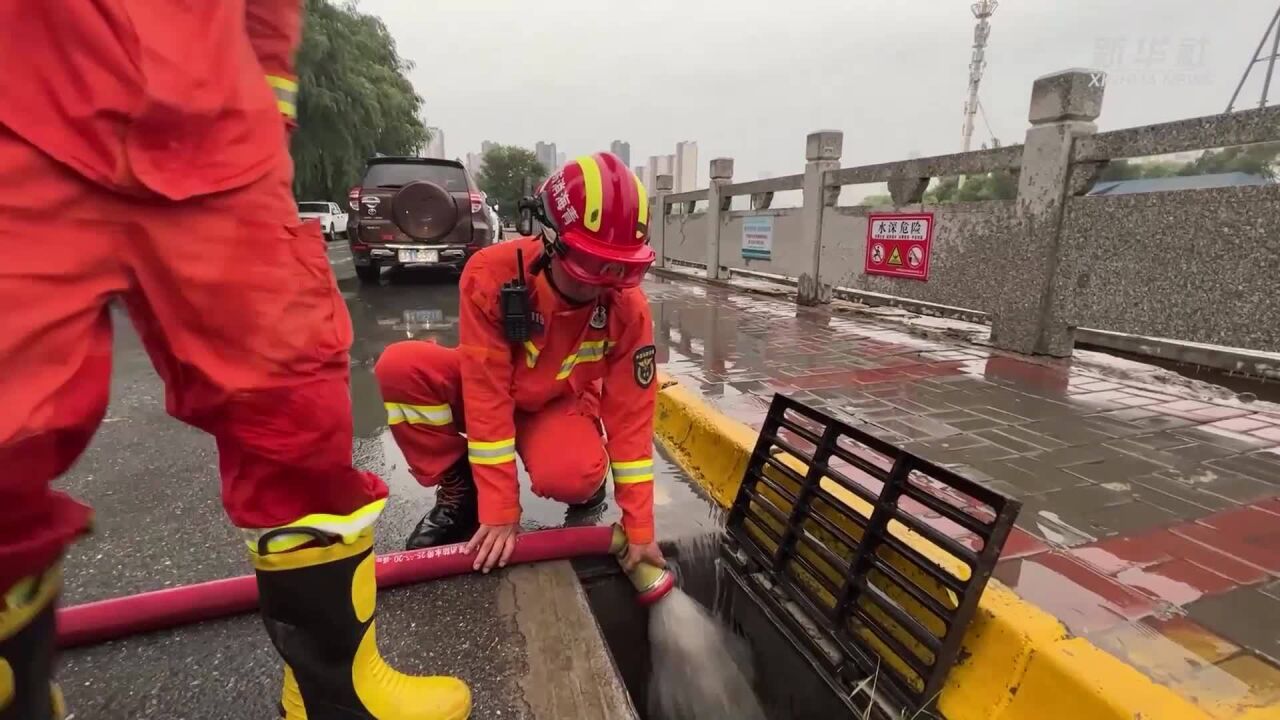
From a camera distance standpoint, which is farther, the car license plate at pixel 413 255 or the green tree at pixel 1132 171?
the car license plate at pixel 413 255

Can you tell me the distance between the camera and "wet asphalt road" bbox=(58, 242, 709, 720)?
56.2 inches

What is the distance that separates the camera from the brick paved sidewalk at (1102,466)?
1.62m

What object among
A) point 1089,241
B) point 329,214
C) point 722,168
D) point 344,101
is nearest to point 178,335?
point 1089,241

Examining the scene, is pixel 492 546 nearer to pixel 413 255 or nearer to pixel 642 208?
pixel 642 208

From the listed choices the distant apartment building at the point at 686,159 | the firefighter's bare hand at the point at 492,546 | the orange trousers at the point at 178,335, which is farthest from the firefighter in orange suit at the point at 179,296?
the distant apartment building at the point at 686,159

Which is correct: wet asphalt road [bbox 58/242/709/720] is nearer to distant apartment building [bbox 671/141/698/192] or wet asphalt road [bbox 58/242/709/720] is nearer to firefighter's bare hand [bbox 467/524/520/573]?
firefighter's bare hand [bbox 467/524/520/573]

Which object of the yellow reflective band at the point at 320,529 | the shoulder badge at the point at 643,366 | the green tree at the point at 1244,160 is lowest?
the yellow reflective band at the point at 320,529

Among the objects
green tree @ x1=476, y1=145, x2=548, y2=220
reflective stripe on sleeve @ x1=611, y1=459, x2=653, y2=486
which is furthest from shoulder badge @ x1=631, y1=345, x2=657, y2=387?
green tree @ x1=476, y1=145, x2=548, y2=220

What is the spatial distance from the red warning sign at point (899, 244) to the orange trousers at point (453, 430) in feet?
15.6

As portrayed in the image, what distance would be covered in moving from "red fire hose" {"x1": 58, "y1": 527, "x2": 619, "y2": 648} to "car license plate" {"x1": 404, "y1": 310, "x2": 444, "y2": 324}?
4488mm

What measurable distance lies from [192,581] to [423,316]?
4.68m

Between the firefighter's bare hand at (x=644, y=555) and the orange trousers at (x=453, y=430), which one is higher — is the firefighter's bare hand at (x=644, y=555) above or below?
below

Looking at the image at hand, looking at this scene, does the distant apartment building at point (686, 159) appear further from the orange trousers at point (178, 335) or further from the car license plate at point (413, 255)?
the orange trousers at point (178, 335)

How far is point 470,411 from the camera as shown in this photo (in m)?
1.95
